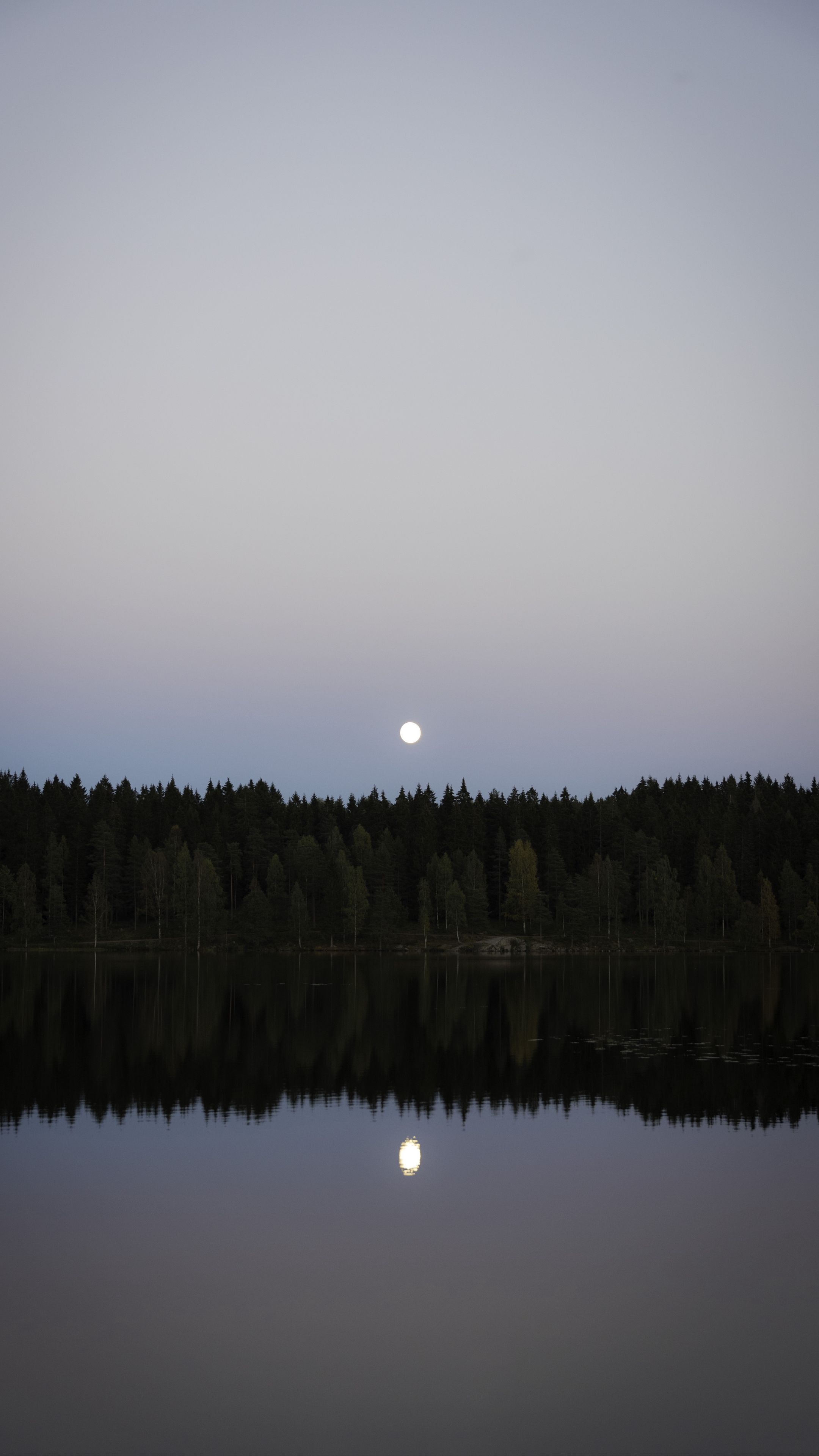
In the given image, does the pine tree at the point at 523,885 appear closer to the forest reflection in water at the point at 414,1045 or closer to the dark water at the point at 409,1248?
the forest reflection in water at the point at 414,1045

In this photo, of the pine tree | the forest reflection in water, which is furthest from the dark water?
the pine tree

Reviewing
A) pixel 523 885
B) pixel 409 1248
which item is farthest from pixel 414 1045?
pixel 523 885

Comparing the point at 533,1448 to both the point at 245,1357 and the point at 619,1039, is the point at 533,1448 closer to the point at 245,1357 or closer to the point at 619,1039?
the point at 245,1357

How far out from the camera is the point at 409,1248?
92.6ft

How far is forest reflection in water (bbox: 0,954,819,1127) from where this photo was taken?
163 ft

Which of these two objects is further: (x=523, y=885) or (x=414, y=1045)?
(x=523, y=885)

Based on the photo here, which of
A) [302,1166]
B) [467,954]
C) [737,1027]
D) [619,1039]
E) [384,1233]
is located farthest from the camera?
[467,954]

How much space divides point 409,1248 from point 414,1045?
38181 millimetres

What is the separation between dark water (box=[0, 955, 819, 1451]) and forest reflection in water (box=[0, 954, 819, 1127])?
0.43m

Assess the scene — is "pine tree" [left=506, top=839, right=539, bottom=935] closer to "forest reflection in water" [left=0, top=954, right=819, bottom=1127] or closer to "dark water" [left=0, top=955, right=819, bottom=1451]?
"forest reflection in water" [left=0, top=954, right=819, bottom=1127]

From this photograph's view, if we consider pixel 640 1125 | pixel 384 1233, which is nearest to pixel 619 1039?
pixel 640 1125

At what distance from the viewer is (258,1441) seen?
730 inches

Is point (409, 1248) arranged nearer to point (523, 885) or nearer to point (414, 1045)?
point (414, 1045)

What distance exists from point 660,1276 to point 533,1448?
8943 millimetres
